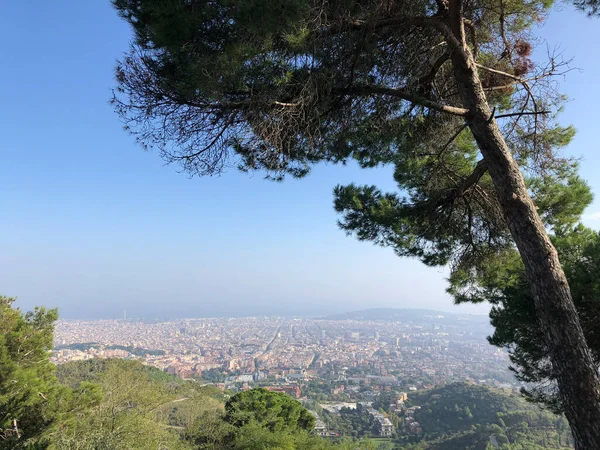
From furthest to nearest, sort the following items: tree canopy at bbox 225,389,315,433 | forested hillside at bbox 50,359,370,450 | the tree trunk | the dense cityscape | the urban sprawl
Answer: the dense cityscape
the urban sprawl
tree canopy at bbox 225,389,315,433
forested hillside at bbox 50,359,370,450
the tree trunk

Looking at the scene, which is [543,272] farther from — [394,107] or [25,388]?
[25,388]

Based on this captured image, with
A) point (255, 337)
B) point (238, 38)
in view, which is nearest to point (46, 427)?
point (238, 38)

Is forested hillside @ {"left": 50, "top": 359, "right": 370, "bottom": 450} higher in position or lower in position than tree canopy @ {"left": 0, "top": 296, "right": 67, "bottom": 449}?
lower

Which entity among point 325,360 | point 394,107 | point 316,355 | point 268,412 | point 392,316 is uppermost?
point 394,107

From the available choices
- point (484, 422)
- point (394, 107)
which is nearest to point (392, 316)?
point (484, 422)

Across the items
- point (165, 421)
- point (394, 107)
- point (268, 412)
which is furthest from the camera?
point (268, 412)

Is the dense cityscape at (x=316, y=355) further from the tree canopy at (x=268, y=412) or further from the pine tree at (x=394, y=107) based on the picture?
the pine tree at (x=394, y=107)

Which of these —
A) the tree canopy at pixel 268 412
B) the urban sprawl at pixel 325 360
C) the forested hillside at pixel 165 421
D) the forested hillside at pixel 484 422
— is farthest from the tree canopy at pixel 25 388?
the forested hillside at pixel 484 422

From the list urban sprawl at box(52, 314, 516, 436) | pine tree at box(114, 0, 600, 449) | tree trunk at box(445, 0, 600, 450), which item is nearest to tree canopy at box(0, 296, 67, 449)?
pine tree at box(114, 0, 600, 449)

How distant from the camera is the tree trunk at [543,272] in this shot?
1755 millimetres

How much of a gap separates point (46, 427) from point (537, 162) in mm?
6985

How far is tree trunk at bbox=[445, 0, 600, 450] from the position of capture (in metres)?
1.75

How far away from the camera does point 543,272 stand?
2016 millimetres

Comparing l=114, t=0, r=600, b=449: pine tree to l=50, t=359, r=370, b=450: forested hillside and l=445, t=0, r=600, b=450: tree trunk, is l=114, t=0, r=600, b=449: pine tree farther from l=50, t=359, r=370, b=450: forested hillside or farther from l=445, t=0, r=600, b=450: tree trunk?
l=50, t=359, r=370, b=450: forested hillside
